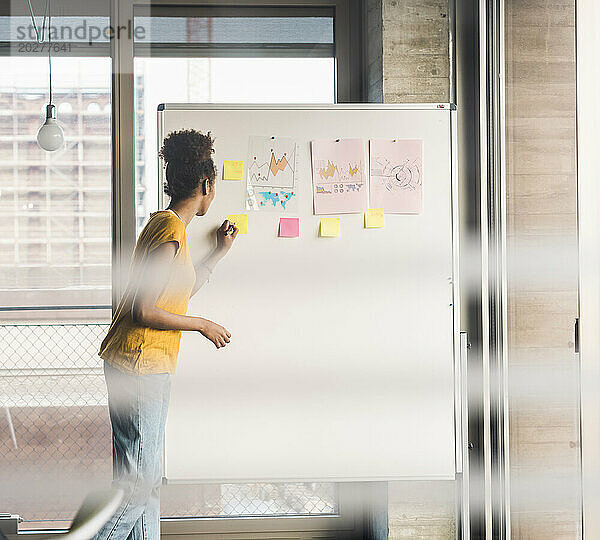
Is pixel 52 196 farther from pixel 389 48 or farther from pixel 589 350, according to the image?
pixel 589 350

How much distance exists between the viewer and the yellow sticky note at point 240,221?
2232mm

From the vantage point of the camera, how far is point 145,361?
2043mm

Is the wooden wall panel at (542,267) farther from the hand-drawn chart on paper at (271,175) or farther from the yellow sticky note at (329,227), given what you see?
the hand-drawn chart on paper at (271,175)

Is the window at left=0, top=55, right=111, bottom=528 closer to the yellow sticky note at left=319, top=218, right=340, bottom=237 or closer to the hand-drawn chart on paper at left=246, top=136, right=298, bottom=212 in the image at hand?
the hand-drawn chart on paper at left=246, top=136, right=298, bottom=212

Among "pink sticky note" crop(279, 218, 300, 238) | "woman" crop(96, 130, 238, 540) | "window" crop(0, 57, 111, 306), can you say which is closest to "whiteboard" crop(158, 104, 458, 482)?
"pink sticky note" crop(279, 218, 300, 238)

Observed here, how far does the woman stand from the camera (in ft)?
6.68

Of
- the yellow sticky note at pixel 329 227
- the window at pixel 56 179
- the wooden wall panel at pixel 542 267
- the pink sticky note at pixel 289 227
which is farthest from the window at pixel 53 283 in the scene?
the wooden wall panel at pixel 542 267

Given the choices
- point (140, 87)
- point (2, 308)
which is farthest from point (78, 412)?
point (140, 87)

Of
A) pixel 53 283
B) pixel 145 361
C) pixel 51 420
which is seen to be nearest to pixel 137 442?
pixel 145 361

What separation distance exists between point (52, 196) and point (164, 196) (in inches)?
17.4

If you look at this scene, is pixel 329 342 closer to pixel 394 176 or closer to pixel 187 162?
pixel 394 176

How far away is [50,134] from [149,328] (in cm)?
77

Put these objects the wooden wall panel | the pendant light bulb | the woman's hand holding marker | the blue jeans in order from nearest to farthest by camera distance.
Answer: the wooden wall panel, the blue jeans, the woman's hand holding marker, the pendant light bulb

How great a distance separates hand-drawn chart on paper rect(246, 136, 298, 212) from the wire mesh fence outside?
70cm
